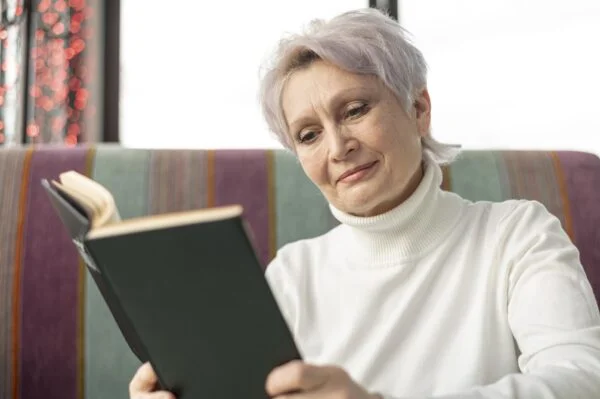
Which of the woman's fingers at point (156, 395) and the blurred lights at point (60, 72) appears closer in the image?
the woman's fingers at point (156, 395)

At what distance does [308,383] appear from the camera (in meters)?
0.59

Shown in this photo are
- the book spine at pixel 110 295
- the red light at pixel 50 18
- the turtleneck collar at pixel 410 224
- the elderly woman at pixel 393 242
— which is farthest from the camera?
the red light at pixel 50 18

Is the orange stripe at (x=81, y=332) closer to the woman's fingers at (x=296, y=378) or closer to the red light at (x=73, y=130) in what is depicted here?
the woman's fingers at (x=296, y=378)

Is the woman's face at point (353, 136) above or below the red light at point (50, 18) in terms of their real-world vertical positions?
below

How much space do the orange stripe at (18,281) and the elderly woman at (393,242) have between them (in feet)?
1.91

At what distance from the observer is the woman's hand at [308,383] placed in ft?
1.92

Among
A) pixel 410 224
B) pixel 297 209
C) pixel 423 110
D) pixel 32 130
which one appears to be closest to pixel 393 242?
pixel 410 224

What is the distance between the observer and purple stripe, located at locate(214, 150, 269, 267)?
1.48 metres

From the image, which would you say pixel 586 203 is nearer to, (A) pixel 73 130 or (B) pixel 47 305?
(B) pixel 47 305

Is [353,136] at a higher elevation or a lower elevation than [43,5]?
lower

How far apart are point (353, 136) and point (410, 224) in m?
0.19

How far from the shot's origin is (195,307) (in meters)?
0.60

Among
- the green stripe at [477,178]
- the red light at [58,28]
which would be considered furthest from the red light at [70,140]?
the green stripe at [477,178]

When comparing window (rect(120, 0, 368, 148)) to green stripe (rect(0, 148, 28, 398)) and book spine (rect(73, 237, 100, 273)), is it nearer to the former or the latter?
green stripe (rect(0, 148, 28, 398))
